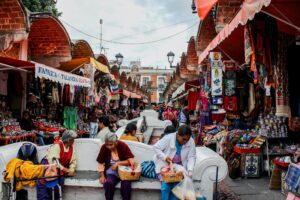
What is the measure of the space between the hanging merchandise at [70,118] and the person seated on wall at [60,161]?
7292 mm

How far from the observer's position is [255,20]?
6.51 m

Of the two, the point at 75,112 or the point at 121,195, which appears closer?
the point at 121,195

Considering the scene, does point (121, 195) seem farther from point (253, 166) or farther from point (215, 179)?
point (253, 166)

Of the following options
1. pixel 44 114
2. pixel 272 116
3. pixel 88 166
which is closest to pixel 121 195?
pixel 88 166

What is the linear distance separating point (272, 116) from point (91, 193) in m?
4.27

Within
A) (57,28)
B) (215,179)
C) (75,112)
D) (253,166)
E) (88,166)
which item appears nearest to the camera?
(215,179)

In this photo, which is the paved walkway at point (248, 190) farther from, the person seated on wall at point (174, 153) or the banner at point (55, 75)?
the banner at point (55, 75)

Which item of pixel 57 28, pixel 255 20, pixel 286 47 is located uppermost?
pixel 57 28

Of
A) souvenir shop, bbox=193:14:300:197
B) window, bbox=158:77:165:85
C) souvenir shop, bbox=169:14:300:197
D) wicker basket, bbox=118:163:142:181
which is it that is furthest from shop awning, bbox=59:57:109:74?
window, bbox=158:77:165:85

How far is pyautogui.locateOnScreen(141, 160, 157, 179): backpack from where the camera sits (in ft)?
18.1

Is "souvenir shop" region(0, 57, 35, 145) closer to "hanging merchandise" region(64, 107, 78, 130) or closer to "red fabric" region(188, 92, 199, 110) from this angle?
"hanging merchandise" region(64, 107, 78, 130)

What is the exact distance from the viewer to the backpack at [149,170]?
5.53m

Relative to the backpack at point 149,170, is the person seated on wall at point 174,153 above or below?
above

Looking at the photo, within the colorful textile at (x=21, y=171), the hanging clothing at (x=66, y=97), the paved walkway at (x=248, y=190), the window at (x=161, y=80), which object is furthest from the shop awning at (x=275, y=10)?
the window at (x=161, y=80)
